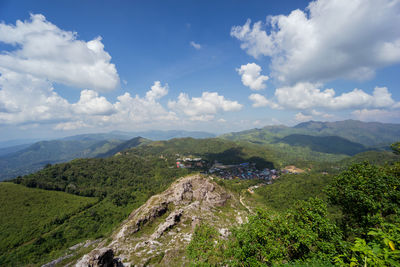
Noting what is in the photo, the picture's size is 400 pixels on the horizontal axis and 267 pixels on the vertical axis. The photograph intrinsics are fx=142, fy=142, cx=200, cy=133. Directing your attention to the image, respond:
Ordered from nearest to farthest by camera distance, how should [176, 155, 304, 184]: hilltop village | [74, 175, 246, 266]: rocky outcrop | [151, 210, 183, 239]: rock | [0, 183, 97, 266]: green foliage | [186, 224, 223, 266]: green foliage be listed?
1. [186, 224, 223, 266]: green foliage
2. [74, 175, 246, 266]: rocky outcrop
3. [151, 210, 183, 239]: rock
4. [0, 183, 97, 266]: green foliage
5. [176, 155, 304, 184]: hilltop village

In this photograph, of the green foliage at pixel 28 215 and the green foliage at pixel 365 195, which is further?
the green foliage at pixel 28 215

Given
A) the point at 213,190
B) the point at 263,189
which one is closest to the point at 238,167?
the point at 263,189

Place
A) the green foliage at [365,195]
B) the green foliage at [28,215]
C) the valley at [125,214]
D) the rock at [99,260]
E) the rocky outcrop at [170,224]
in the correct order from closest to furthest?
the green foliage at [365,195] → the rock at [99,260] → the rocky outcrop at [170,224] → the valley at [125,214] → the green foliage at [28,215]

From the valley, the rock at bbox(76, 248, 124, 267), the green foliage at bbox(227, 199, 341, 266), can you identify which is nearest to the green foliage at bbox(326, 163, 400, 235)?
the valley

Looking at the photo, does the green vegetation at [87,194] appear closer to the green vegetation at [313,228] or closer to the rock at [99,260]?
the rock at [99,260]

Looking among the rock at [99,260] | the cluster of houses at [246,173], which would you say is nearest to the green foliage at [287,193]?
the cluster of houses at [246,173]

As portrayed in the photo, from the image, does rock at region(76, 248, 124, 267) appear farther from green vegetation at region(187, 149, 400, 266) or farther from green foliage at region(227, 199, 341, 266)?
green foliage at region(227, 199, 341, 266)

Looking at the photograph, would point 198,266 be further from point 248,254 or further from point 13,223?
point 13,223
